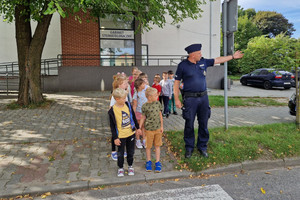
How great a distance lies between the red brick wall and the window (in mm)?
504

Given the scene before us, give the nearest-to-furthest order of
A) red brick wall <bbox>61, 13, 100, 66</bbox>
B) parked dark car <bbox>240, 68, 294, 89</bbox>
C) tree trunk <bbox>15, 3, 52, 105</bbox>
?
tree trunk <bbox>15, 3, 52, 105</bbox> < red brick wall <bbox>61, 13, 100, 66</bbox> < parked dark car <bbox>240, 68, 294, 89</bbox>

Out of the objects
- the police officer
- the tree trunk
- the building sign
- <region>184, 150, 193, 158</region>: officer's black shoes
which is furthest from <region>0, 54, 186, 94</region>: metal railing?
<region>184, 150, 193, 158</region>: officer's black shoes

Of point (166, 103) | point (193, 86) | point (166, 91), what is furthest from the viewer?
point (166, 103)

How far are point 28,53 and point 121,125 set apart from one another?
23.6 feet

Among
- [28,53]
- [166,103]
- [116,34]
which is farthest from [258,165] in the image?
[116,34]

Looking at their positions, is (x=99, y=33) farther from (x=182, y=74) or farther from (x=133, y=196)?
(x=133, y=196)

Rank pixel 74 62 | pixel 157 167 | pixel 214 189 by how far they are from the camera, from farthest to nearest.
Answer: pixel 74 62 → pixel 157 167 → pixel 214 189

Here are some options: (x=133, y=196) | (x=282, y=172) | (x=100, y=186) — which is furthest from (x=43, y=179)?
(x=282, y=172)

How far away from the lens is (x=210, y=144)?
4.73 m

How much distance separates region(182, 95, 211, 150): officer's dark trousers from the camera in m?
4.11

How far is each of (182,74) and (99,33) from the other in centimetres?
1147

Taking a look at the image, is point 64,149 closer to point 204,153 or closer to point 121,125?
point 121,125

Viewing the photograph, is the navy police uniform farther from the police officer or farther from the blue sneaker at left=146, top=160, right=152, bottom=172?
the blue sneaker at left=146, top=160, right=152, bottom=172

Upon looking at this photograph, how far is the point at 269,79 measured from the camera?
52.6ft
